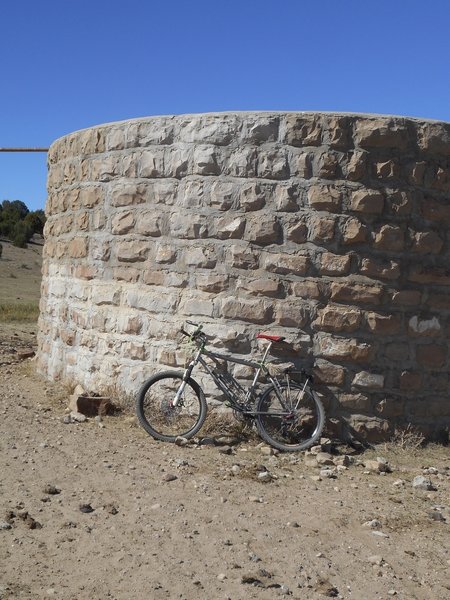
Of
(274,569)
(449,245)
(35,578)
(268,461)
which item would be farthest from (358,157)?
(35,578)

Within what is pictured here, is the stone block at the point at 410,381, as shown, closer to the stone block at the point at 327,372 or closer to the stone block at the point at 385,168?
the stone block at the point at 327,372

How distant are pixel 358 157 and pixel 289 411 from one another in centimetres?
221

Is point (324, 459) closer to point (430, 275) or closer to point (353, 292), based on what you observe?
point (353, 292)

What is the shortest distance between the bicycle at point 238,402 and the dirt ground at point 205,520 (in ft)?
0.60

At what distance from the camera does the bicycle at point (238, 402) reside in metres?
6.16

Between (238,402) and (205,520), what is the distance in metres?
1.88

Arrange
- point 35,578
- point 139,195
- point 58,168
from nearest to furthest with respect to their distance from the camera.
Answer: point 35,578 → point 139,195 → point 58,168

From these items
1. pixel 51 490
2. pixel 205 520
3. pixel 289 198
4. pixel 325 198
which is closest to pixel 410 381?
pixel 325 198

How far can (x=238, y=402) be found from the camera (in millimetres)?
6332

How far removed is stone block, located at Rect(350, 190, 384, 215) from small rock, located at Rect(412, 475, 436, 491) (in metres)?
2.22

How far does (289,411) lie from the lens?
6.20 m

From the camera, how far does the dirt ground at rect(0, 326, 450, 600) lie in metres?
3.74

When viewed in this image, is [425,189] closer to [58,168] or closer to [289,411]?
[289,411]

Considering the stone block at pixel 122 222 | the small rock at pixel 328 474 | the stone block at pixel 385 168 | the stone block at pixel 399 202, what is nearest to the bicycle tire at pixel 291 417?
the small rock at pixel 328 474
